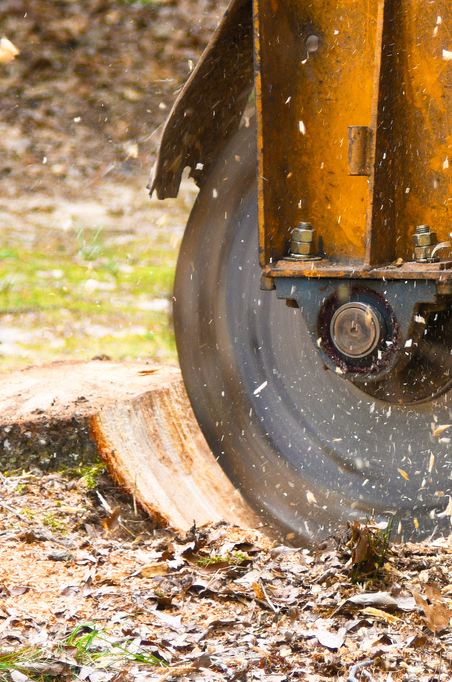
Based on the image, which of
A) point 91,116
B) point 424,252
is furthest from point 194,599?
point 91,116

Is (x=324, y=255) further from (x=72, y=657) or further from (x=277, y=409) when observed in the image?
(x=72, y=657)

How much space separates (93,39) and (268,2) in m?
6.21

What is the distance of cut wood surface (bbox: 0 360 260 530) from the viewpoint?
10.5 ft

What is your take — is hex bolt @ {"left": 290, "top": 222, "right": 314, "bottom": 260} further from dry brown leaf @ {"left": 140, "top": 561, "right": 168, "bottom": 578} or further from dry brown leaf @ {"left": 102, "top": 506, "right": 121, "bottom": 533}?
dry brown leaf @ {"left": 102, "top": 506, "right": 121, "bottom": 533}

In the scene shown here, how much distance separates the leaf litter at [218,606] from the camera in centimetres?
178

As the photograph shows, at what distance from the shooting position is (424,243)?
2.08 metres

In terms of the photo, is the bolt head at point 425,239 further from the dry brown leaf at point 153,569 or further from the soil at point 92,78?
the soil at point 92,78

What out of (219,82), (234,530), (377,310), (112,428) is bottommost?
(234,530)

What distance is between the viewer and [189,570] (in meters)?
2.36

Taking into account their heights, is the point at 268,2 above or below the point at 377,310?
above

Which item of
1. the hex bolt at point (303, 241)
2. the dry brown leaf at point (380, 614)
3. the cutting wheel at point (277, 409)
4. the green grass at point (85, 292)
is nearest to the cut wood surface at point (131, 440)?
the cutting wheel at point (277, 409)

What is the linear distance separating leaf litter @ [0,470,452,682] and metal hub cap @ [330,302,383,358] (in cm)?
51

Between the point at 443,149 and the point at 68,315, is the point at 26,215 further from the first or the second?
the point at 443,149

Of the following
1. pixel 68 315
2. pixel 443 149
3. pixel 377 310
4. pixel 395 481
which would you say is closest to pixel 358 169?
pixel 443 149
